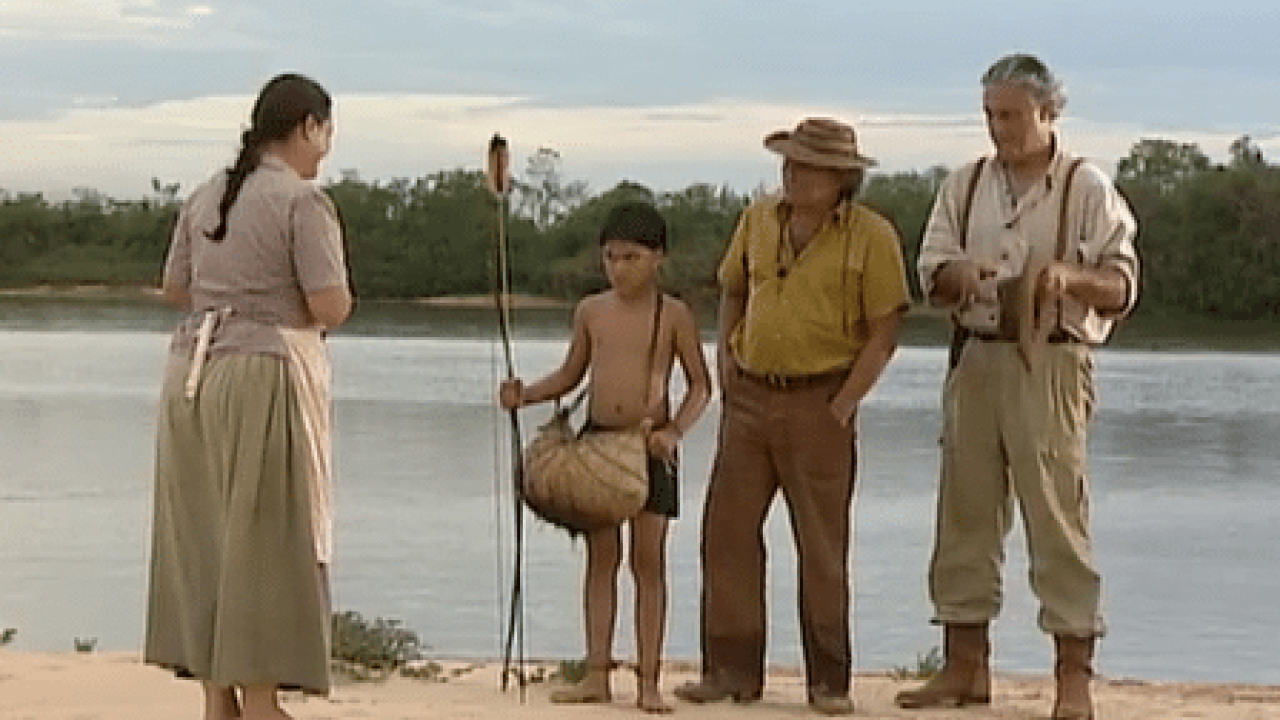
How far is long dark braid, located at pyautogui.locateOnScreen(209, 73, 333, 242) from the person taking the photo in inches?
231

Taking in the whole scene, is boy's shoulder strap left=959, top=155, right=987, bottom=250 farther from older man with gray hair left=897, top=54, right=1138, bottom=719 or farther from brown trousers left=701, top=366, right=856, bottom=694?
brown trousers left=701, top=366, right=856, bottom=694

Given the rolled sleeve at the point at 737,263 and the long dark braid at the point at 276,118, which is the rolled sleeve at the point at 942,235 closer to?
the rolled sleeve at the point at 737,263

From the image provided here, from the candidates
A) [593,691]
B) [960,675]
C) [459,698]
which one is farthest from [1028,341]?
[459,698]

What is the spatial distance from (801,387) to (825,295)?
0.80ft

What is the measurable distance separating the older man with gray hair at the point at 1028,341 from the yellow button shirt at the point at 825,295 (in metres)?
0.16

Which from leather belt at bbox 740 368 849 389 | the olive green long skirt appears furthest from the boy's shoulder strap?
the olive green long skirt

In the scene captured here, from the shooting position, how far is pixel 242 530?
18.9 feet

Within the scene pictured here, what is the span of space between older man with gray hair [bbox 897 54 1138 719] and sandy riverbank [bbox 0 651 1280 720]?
15.9 inches

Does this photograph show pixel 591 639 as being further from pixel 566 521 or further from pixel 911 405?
pixel 911 405

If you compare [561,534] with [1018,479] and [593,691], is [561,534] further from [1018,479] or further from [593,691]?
[1018,479]

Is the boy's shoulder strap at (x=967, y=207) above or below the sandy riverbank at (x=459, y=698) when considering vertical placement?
above

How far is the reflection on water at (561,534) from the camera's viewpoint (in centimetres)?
977

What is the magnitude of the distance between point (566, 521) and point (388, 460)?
10.3 metres

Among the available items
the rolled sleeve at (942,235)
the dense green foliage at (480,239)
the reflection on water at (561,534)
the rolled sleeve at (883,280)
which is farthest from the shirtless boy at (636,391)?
the dense green foliage at (480,239)
